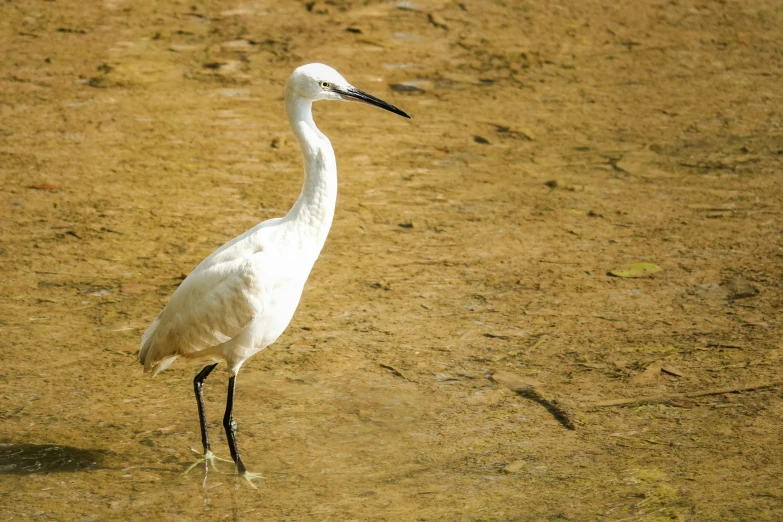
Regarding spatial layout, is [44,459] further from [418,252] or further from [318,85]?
[418,252]

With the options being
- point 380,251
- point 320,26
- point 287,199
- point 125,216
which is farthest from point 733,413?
point 320,26

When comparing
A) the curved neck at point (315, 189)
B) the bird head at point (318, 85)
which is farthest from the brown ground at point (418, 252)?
the bird head at point (318, 85)

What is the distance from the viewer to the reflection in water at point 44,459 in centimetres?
431

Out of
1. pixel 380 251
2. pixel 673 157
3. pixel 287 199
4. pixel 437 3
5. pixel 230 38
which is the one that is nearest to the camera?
pixel 380 251

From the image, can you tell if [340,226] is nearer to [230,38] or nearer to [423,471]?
[423,471]

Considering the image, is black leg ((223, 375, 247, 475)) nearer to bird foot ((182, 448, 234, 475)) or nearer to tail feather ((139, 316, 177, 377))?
bird foot ((182, 448, 234, 475))

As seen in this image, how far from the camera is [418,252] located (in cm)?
634

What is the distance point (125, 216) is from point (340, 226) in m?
1.46

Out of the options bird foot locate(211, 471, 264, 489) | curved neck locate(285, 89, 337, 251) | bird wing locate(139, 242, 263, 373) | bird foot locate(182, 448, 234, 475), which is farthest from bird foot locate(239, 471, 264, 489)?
curved neck locate(285, 89, 337, 251)

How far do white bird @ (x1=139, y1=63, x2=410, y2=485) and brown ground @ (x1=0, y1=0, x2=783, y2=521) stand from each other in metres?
0.54

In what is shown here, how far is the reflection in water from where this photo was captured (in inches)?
170

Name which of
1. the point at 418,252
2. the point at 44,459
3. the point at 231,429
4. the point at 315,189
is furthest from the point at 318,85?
the point at 418,252

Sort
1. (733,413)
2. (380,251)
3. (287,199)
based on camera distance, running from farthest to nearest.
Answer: (287,199)
(380,251)
(733,413)

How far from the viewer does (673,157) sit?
7.62 metres
